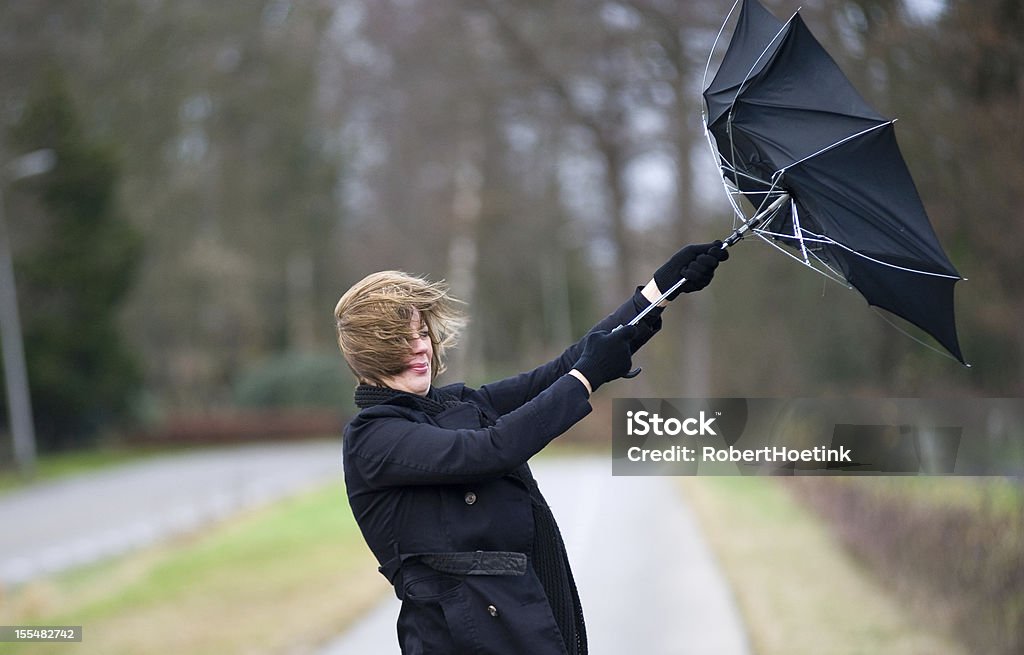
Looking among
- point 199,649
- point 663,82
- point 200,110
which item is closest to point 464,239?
point 663,82

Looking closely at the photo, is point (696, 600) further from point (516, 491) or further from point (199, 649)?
point (516, 491)

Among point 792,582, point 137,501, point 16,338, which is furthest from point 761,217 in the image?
point 16,338

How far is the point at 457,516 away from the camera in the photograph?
8.35 ft

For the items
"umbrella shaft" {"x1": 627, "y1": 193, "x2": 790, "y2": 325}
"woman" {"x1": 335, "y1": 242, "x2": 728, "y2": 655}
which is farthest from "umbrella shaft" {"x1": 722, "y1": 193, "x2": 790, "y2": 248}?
"woman" {"x1": 335, "y1": 242, "x2": 728, "y2": 655}

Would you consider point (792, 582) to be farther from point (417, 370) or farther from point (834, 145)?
point (417, 370)

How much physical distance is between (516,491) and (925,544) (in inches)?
143

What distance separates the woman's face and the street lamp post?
21949 millimetres

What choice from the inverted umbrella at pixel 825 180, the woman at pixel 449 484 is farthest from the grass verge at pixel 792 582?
the woman at pixel 449 484

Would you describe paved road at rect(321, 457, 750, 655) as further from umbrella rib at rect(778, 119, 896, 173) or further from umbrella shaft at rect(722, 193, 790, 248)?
umbrella rib at rect(778, 119, 896, 173)

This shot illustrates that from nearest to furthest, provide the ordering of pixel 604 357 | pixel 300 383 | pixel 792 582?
pixel 604 357, pixel 792 582, pixel 300 383

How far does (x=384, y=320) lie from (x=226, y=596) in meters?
5.69

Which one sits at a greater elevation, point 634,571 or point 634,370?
point 634,370

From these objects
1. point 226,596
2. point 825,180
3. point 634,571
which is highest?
point 825,180

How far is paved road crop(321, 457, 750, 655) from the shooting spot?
5.10 m
